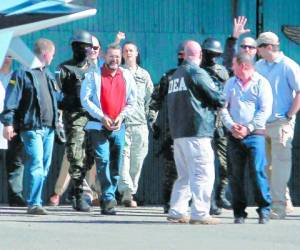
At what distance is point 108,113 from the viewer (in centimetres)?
1573

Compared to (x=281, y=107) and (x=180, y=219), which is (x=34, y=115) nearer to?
(x=180, y=219)

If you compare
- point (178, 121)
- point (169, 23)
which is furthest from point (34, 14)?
point (169, 23)

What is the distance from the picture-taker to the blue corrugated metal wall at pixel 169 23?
736 inches

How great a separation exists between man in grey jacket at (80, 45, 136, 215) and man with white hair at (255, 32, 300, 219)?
1.65m

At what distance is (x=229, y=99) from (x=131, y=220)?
68.6 inches

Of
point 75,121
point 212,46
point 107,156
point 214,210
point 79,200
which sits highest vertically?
point 212,46

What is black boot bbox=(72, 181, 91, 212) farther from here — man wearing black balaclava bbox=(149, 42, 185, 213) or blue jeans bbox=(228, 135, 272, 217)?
blue jeans bbox=(228, 135, 272, 217)

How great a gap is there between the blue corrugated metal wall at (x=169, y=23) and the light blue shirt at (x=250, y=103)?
378 cm

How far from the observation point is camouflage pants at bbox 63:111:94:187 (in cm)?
1617

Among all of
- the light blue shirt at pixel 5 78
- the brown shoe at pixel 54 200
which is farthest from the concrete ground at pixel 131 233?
the light blue shirt at pixel 5 78

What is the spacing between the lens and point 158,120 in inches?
710

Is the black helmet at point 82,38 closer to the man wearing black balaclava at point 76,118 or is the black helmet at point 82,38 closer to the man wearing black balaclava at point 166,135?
the man wearing black balaclava at point 76,118

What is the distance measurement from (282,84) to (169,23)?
3.56 metres

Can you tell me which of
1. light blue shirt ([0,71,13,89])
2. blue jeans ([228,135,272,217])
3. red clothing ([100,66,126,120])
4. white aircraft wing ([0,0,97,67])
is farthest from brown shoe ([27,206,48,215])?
white aircraft wing ([0,0,97,67])
